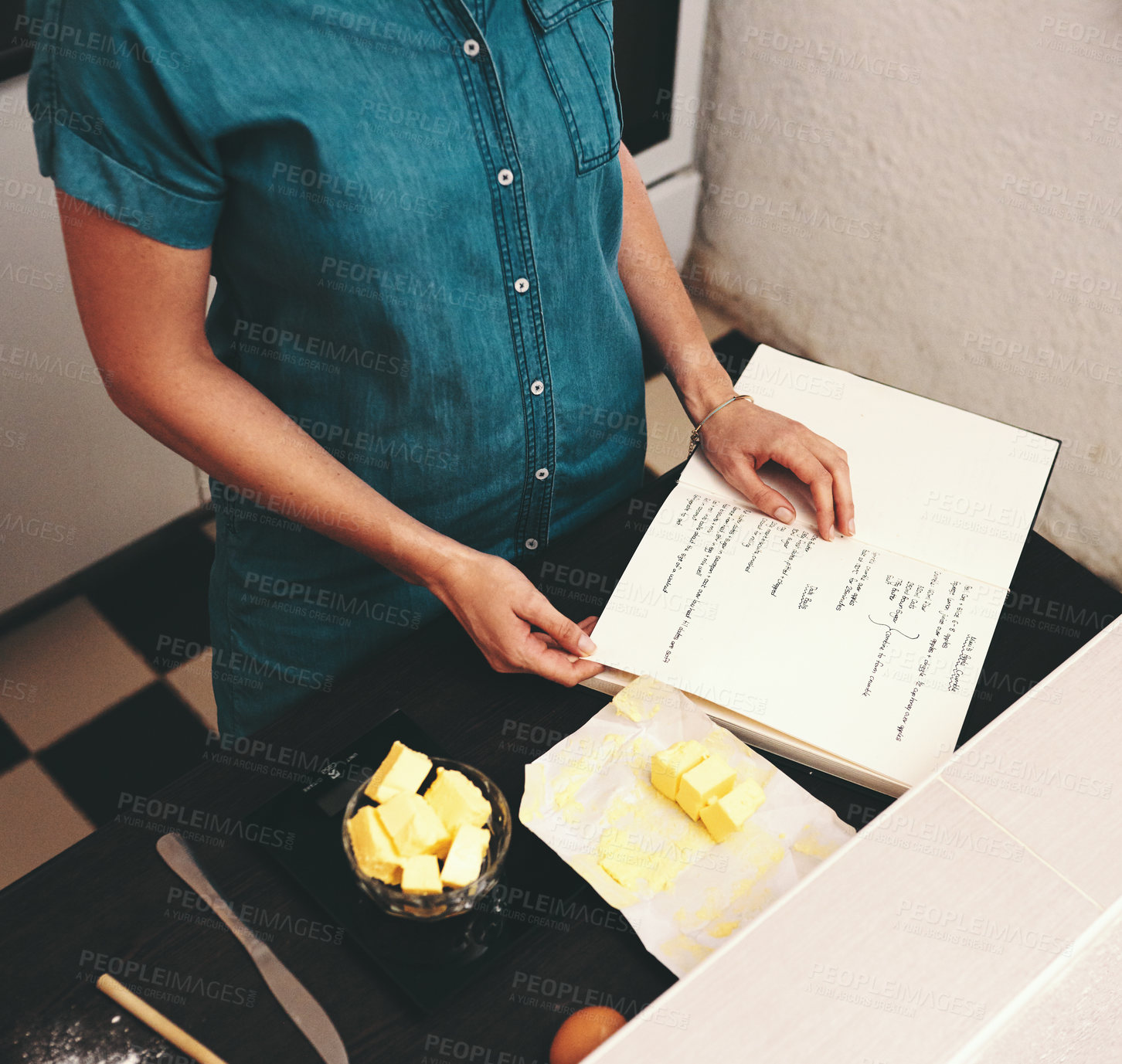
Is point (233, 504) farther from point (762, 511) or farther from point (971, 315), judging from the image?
point (971, 315)

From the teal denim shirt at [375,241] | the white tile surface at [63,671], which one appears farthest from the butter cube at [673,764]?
the white tile surface at [63,671]

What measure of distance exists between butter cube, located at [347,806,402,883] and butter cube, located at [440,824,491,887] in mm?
A: 32

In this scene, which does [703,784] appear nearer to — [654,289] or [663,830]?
[663,830]

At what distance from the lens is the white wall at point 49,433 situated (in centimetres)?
156

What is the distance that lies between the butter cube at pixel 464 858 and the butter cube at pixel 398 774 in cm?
5

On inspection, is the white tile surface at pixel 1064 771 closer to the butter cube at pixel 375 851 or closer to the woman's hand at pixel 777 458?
the woman's hand at pixel 777 458

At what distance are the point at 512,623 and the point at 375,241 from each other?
12.5 inches

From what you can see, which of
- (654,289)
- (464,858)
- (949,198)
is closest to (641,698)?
(464,858)

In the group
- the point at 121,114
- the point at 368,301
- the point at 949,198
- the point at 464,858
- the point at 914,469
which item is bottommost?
the point at 949,198

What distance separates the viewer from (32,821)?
5.59 ft

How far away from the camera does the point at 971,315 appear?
207 cm

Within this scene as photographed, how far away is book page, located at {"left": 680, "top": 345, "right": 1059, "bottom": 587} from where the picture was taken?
92 centimetres

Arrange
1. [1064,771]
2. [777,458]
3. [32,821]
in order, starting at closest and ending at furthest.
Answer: [1064,771] < [777,458] < [32,821]

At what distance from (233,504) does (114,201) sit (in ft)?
1.22
